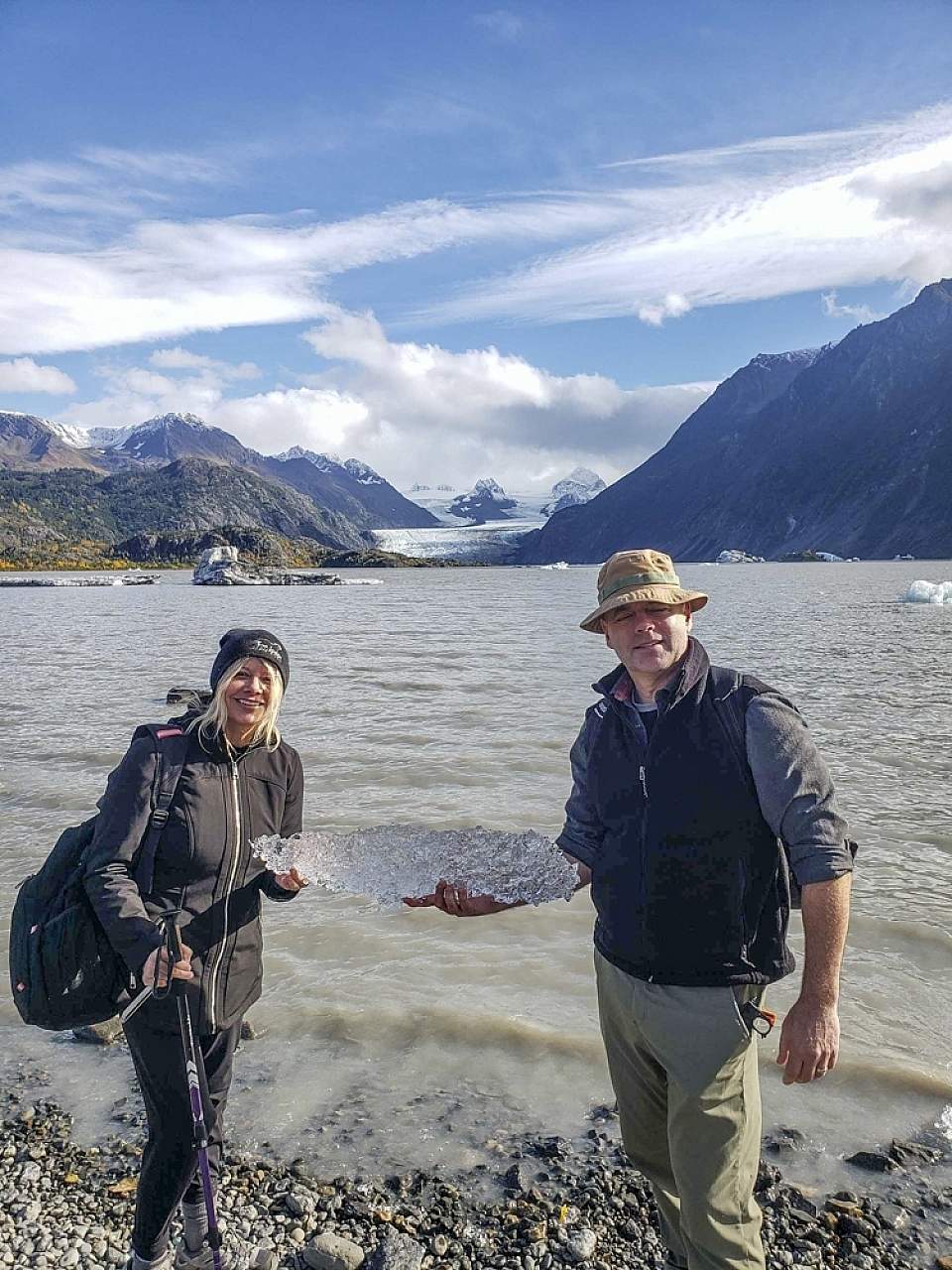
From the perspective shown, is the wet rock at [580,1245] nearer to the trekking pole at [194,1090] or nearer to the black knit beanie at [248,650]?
the trekking pole at [194,1090]

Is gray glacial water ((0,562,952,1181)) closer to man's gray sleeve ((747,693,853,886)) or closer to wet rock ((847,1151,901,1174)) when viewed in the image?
wet rock ((847,1151,901,1174))

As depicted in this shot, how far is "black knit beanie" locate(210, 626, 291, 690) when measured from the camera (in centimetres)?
369

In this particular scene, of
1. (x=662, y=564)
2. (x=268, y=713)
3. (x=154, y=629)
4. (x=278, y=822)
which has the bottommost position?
(x=154, y=629)

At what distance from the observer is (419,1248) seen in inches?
151

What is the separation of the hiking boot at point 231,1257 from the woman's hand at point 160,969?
1460 mm

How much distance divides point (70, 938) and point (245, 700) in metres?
1.12

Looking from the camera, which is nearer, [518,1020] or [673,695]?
[673,695]

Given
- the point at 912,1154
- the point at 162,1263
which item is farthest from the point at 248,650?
the point at 912,1154


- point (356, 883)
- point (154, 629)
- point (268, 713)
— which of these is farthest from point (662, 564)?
point (154, 629)

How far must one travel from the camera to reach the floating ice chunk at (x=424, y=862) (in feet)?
12.0

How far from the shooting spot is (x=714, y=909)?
2.91 meters

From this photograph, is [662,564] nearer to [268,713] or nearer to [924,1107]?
[268,713]

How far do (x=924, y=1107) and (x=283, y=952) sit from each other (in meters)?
4.98

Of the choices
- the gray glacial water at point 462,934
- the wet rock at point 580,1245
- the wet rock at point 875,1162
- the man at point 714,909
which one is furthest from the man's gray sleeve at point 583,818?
the wet rock at point 875,1162
